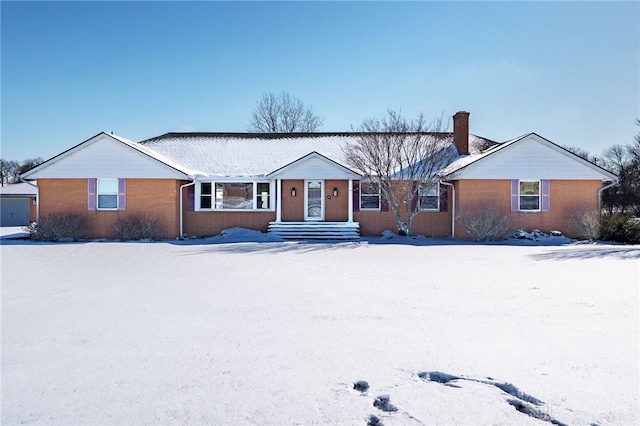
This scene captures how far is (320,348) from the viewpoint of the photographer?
4.76 m

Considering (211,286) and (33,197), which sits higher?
(33,197)

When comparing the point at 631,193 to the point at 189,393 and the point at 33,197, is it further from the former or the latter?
the point at 33,197

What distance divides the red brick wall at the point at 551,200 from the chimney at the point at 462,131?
325 centimetres

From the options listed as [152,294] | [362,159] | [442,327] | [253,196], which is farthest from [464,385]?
[253,196]

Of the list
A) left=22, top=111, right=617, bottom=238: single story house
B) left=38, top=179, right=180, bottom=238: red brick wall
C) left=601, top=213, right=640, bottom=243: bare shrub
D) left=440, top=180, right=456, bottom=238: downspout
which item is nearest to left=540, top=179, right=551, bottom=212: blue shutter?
left=22, top=111, right=617, bottom=238: single story house

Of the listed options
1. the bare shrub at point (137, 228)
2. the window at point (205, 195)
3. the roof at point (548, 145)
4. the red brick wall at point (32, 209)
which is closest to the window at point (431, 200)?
the roof at point (548, 145)

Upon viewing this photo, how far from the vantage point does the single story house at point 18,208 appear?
123 ft

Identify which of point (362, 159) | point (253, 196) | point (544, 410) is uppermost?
point (362, 159)

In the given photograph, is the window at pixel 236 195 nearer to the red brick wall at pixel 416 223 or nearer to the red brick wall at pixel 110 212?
the red brick wall at pixel 110 212

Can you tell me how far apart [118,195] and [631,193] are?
1608 inches

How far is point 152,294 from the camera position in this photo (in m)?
7.57

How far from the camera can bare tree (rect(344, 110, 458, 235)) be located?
19875 mm

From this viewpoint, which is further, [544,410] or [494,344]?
[494,344]

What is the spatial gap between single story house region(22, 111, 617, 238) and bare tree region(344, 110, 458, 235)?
62cm
